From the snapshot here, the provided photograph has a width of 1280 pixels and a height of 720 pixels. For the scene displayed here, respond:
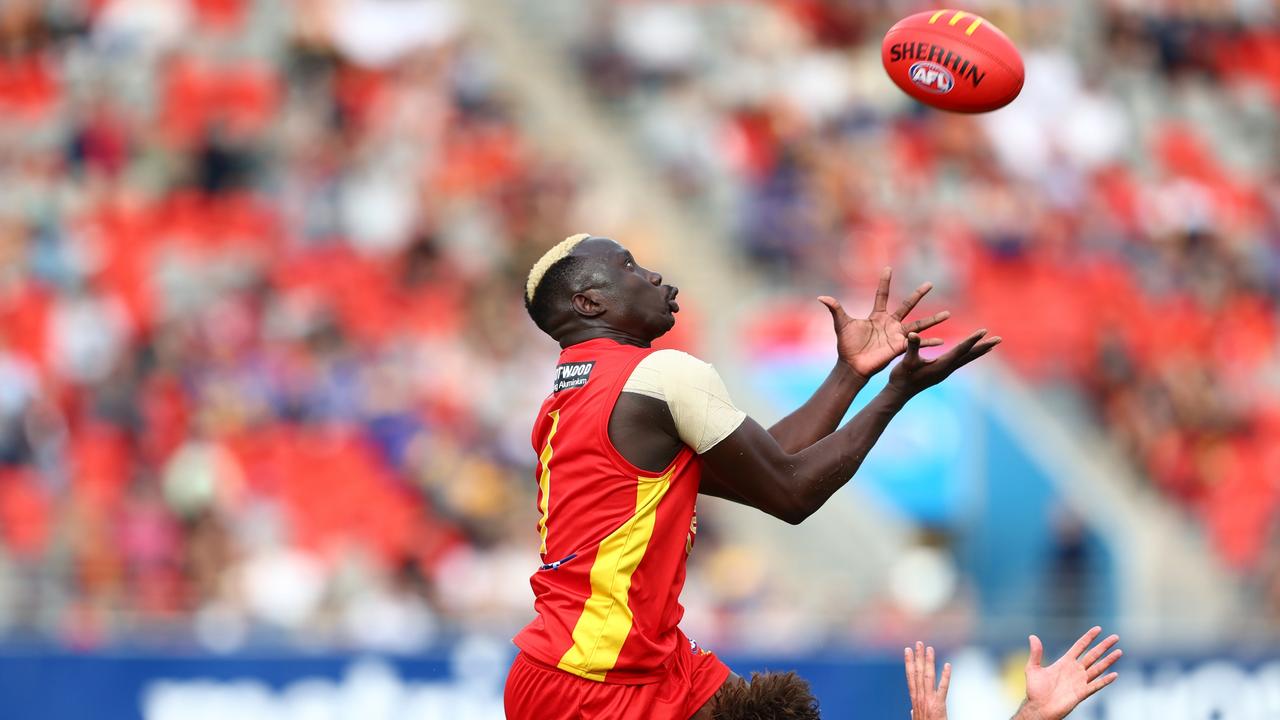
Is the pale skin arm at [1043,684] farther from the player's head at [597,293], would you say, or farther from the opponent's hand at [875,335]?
the player's head at [597,293]

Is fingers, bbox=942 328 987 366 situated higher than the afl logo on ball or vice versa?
A: the afl logo on ball

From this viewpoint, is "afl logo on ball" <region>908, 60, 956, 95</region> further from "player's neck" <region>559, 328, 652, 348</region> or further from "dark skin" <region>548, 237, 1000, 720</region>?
"player's neck" <region>559, 328, 652, 348</region>

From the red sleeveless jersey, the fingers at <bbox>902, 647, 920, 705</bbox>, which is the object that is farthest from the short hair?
the fingers at <bbox>902, 647, 920, 705</bbox>

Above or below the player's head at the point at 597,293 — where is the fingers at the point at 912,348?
below

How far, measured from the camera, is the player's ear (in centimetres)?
463

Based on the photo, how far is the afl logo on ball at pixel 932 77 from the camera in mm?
5438

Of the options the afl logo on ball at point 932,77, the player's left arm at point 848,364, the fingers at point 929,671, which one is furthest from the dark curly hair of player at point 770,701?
the afl logo on ball at point 932,77

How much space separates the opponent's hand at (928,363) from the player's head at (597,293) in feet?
2.16

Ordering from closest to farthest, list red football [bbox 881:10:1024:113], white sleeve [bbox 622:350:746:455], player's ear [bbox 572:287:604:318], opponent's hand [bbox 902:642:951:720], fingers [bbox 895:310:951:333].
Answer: opponent's hand [bbox 902:642:951:720], white sleeve [bbox 622:350:746:455], fingers [bbox 895:310:951:333], player's ear [bbox 572:287:604:318], red football [bbox 881:10:1024:113]

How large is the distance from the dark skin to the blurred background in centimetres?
479

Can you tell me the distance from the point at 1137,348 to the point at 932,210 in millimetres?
2130

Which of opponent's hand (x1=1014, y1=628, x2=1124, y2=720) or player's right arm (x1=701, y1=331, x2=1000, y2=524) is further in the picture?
player's right arm (x1=701, y1=331, x2=1000, y2=524)

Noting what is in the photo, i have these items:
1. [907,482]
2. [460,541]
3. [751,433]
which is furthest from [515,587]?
[751,433]

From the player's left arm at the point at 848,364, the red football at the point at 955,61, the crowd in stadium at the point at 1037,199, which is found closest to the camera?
the player's left arm at the point at 848,364
